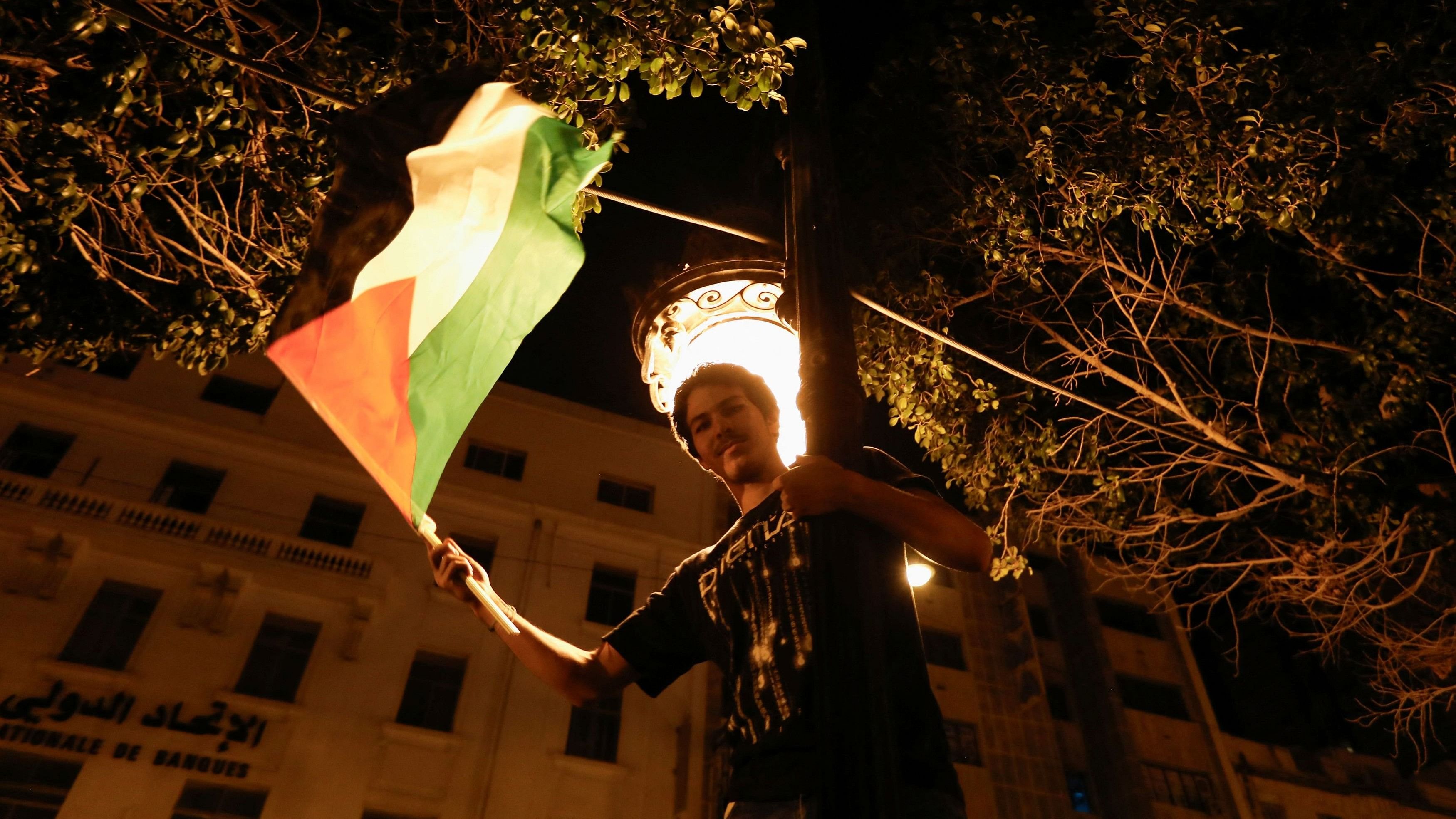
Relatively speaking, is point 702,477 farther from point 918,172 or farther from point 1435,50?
point 1435,50

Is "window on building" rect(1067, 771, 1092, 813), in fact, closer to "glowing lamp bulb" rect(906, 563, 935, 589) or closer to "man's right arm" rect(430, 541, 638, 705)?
"glowing lamp bulb" rect(906, 563, 935, 589)

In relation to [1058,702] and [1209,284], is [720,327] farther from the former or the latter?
[1058,702]

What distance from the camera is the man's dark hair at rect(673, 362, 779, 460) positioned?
3148 millimetres

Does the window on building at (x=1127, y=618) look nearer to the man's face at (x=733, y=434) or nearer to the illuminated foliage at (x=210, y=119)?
the illuminated foliage at (x=210, y=119)

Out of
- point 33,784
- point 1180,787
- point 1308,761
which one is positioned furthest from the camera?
point 1308,761

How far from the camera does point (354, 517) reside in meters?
18.2

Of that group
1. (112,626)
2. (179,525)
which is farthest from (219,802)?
(179,525)

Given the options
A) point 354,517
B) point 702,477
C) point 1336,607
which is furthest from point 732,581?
point 702,477

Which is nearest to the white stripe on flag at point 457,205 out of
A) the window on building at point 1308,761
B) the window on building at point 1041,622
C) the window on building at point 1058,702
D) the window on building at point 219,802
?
the window on building at point 219,802

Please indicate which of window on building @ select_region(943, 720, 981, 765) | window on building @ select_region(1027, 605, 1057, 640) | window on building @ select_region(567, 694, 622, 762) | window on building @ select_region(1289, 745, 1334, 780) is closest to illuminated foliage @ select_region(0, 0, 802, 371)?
window on building @ select_region(567, 694, 622, 762)

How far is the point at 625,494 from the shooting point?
21.3m

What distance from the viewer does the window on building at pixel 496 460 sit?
65.8 ft

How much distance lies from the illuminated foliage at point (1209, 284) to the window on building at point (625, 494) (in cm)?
1323

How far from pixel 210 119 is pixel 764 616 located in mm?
5462
